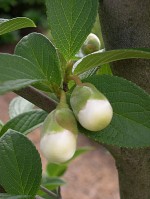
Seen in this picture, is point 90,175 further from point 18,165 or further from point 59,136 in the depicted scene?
point 59,136

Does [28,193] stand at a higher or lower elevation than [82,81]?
lower

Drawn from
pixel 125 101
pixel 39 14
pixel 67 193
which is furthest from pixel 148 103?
pixel 39 14

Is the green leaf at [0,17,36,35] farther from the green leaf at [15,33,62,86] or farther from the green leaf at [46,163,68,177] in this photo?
the green leaf at [46,163,68,177]

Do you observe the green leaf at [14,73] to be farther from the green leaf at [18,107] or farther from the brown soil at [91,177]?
the brown soil at [91,177]

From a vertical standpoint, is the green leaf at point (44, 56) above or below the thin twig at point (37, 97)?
above

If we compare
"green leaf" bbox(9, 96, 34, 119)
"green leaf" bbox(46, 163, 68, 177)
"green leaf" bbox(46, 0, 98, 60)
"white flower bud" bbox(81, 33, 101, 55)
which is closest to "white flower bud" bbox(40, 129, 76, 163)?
"green leaf" bbox(46, 0, 98, 60)

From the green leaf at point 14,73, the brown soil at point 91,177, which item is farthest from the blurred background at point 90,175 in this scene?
the green leaf at point 14,73

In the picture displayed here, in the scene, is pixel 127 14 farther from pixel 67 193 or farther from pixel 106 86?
pixel 67 193

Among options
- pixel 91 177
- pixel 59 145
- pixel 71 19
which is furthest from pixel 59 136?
pixel 91 177
